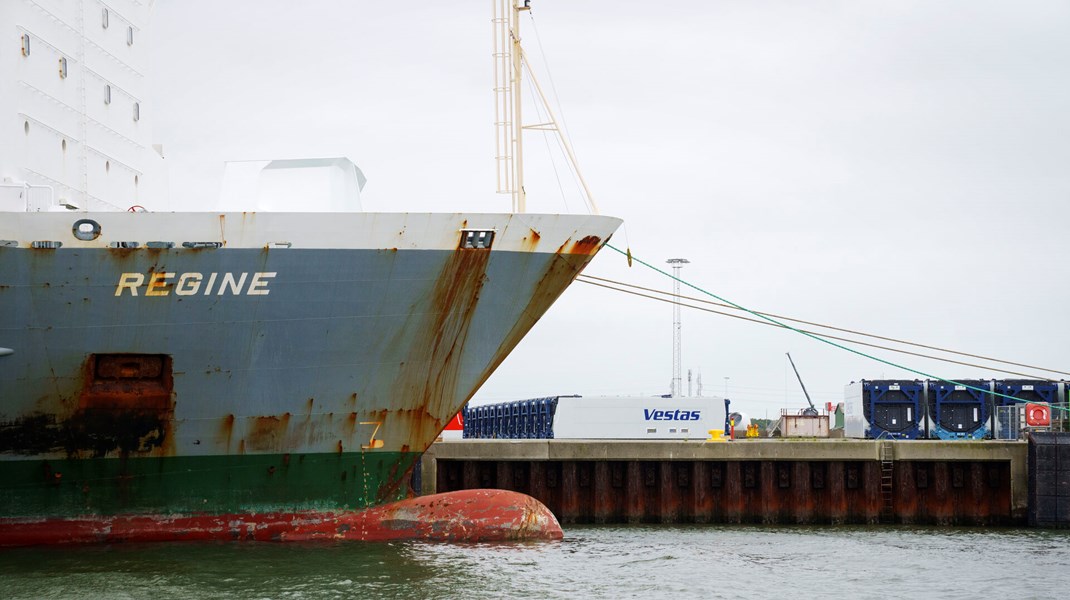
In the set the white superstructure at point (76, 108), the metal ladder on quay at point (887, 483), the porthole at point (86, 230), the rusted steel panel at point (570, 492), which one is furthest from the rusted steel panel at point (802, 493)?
the porthole at point (86, 230)

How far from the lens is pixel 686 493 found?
24797mm

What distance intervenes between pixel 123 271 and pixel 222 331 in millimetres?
1659

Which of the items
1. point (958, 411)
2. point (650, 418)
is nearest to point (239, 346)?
point (650, 418)

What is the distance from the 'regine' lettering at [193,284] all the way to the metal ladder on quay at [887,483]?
1421cm

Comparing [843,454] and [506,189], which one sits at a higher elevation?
[506,189]

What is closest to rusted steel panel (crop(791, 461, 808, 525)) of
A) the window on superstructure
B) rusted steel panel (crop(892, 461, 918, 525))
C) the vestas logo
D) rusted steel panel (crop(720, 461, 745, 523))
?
rusted steel panel (crop(720, 461, 745, 523))

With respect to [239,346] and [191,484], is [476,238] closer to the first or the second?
[239,346]

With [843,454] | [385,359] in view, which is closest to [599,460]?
[843,454]

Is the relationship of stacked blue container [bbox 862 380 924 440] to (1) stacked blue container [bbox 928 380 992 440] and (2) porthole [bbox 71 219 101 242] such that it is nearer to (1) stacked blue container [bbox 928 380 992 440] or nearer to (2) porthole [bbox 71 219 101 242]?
(1) stacked blue container [bbox 928 380 992 440]

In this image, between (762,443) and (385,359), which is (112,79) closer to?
(385,359)

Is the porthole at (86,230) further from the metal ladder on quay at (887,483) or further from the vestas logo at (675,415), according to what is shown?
the vestas logo at (675,415)

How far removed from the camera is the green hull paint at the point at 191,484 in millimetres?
17422

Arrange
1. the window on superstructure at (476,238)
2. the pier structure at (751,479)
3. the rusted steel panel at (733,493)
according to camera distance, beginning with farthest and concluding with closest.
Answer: the rusted steel panel at (733,493), the pier structure at (751,479), the window on superstructure at (476,238)

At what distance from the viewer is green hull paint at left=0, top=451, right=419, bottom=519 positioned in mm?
17422
